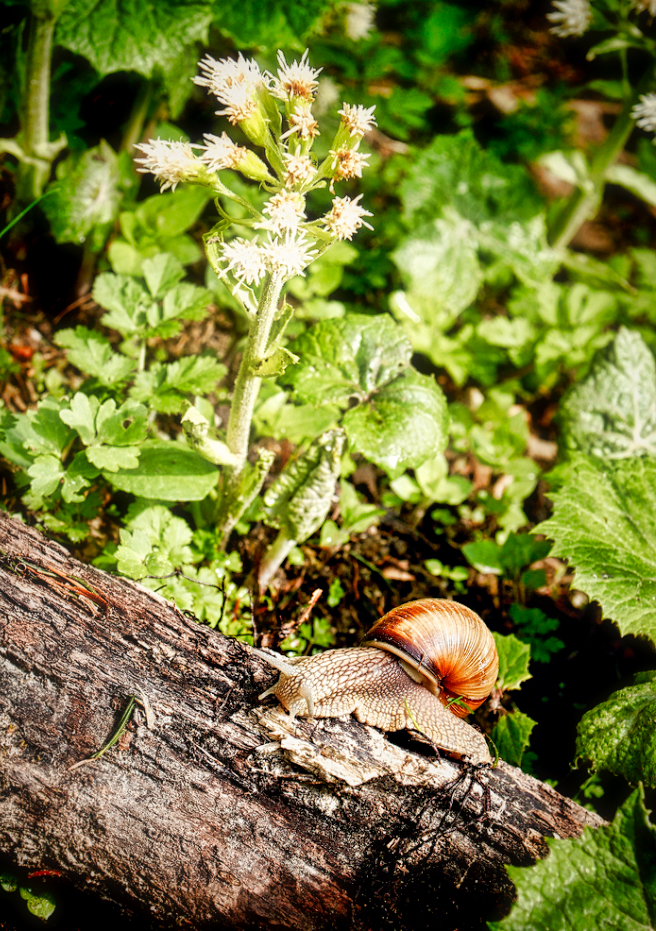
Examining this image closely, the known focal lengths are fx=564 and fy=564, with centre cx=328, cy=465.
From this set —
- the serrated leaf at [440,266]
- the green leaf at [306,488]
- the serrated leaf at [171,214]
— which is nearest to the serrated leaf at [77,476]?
Result: the green leaf at [306,488]

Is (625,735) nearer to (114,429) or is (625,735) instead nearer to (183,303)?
(114,429)

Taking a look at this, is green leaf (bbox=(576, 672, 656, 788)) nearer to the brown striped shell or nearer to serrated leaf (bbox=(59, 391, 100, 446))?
the brown striped shell

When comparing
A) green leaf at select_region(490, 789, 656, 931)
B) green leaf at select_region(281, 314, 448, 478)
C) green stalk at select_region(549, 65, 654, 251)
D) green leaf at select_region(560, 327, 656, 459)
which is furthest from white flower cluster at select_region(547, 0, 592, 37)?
green leaf at select_region(490, 789, 656, 931)

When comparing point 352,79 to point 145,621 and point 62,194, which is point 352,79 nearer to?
point 62,194

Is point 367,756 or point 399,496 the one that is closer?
point 367,756

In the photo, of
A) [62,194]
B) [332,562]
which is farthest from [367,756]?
[62,194]

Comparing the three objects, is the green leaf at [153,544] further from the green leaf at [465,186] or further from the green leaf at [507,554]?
the green leaf at [465,186]

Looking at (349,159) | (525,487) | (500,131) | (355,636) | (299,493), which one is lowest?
(355,636)

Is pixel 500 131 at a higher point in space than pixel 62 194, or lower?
higher
